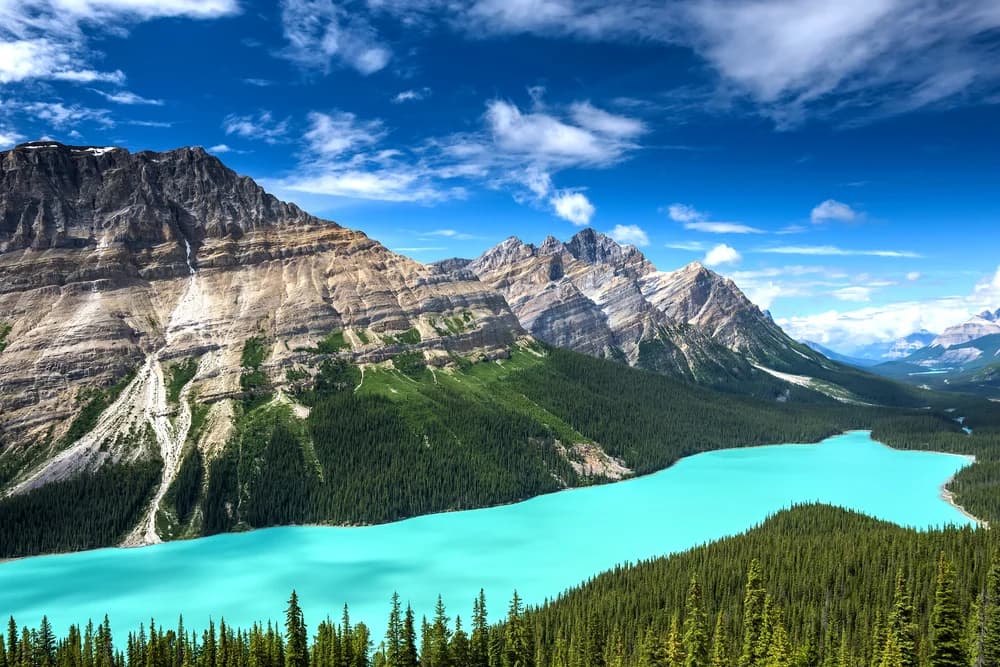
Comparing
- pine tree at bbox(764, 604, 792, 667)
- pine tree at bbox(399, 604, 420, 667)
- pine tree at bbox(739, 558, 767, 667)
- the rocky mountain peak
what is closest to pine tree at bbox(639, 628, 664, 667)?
pine tree at bbox(739, 558, 767, 667)

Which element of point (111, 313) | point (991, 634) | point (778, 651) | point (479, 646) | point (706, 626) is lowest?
point (706, 626)

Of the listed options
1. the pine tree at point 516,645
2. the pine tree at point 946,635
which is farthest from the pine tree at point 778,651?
the pine tree at point 516,645

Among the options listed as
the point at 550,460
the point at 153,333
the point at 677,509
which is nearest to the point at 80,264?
the point at 153,333

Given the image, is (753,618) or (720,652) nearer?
(720,652)

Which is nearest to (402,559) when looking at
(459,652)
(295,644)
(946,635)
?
(295,644)

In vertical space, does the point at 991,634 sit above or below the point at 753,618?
above

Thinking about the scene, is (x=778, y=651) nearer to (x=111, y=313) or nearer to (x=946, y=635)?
(x=946, y=635)

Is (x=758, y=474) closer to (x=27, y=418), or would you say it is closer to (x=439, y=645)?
(x=439, y=645)
